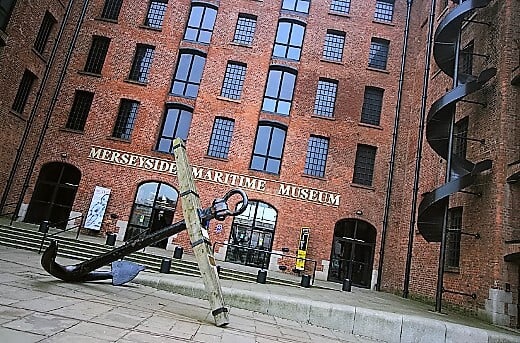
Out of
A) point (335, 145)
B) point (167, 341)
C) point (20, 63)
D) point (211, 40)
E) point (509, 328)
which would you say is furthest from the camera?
point (211, 40)

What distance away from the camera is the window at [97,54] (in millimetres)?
18452

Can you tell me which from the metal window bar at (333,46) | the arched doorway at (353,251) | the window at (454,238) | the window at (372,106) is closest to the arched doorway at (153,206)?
the arched doorway at (353,251)

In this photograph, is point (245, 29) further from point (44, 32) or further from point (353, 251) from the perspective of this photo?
point (353, 251)

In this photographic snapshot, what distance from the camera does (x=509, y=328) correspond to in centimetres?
910

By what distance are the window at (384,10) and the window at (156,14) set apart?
36.6 ft

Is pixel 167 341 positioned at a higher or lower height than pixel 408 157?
lower

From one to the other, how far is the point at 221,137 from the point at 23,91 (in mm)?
9240

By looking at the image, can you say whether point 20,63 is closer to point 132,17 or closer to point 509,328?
point 132,17

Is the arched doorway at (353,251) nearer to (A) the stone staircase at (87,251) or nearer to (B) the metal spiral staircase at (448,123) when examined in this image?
(A) the stone staircase at (87,251)

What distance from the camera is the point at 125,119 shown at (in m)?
17.7

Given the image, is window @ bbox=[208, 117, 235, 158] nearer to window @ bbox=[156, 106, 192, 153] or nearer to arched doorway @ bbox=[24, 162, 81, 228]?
window @ bbox=[156, 106, 192, 153]

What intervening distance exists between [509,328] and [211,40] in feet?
54.2

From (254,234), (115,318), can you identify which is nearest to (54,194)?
(254,234)

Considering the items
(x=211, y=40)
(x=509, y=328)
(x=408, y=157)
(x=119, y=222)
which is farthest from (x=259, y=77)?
(x=509, y=328)
